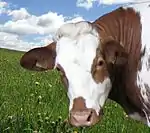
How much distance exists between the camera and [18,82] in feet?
42.8

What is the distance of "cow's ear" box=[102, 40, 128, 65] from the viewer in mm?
6137

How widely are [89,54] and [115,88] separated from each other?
937 mm

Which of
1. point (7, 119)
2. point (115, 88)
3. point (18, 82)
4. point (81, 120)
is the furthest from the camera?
point (18, 82)

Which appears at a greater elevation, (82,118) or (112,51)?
(112,51)

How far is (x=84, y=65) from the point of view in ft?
19.3

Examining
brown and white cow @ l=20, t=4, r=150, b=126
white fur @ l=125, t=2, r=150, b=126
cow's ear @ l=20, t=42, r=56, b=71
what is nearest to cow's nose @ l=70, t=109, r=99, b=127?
brown and white cow @ l=20, t=4, r=150, b=126

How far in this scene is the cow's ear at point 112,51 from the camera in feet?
20.1

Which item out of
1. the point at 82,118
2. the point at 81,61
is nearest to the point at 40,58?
the point at 81,61

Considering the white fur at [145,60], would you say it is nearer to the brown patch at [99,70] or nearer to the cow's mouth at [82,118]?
the brown patch at [99,70]

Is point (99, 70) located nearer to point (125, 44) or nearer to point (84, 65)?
point (84, 65)

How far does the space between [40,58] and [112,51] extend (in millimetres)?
1106

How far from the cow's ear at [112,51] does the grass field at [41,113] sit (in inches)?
63.4

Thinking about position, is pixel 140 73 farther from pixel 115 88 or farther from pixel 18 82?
pixel 18 82

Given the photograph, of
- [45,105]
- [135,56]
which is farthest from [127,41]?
[45,105]
